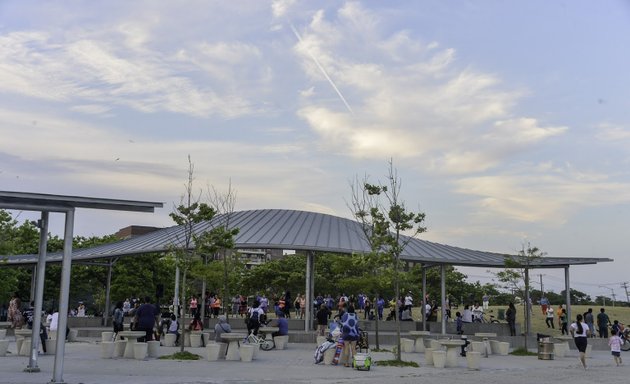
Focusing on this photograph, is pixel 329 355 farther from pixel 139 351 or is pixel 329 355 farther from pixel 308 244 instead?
pixel 308 244

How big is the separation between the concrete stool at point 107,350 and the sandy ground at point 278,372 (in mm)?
216

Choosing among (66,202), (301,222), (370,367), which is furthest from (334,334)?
(301,222)

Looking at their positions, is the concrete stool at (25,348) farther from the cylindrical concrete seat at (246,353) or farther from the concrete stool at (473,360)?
the concrete stool at (473,360)

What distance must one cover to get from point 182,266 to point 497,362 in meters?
8.90

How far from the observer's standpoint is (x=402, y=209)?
55.1ft

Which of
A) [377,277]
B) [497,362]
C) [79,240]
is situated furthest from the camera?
[79,240]

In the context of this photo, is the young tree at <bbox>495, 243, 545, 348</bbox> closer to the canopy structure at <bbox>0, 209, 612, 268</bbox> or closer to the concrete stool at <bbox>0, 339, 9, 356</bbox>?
the canopy structure at <bbox>0, 209, 612, 268</bbox>

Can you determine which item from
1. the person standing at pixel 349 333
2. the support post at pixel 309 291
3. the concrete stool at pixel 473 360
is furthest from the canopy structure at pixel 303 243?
the concrete stool at pixel 473 360

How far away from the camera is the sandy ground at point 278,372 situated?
11469mm

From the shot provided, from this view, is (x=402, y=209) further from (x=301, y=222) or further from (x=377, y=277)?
(x=301, y=222)

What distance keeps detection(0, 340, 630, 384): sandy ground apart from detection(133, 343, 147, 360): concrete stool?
0.27 meters

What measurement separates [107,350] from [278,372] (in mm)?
4580

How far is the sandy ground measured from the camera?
37.6 feet

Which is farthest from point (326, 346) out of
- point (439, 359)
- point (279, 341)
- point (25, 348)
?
point (25, 348)
